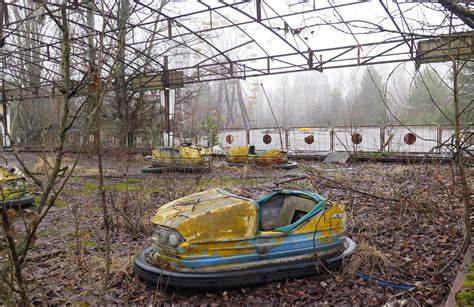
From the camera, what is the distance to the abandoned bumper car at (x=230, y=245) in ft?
8.32

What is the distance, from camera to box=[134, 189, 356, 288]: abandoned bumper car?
2.54 meters

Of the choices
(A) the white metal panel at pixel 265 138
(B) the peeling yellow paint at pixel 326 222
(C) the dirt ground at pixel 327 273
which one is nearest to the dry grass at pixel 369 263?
(C) the dirt ground at pixel 327 273

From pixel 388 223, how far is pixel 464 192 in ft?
4.44

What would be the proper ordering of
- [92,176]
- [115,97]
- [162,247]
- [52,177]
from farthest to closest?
[115,97]
[92,176]
[162,247]
[52,177]

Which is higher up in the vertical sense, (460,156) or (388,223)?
(460,156)

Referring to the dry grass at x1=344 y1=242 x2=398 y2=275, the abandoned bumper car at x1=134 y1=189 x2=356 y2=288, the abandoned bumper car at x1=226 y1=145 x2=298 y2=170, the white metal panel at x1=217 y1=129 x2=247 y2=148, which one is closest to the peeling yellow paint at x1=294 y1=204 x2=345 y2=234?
the abandoned bumper car at x1=134 y1=189 x2=356 y2=288

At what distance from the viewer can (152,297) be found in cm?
260

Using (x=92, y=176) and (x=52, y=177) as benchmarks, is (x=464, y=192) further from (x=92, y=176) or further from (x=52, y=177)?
(x=92, y=176)

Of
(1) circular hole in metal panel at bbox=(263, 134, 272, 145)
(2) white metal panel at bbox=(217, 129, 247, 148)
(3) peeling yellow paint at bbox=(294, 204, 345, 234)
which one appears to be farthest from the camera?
(2) white metal panel at bbox=(217, 129, 247, 148)

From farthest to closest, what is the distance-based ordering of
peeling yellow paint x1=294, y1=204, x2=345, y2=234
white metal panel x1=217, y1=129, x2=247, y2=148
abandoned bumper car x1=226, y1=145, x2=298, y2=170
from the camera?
1. white metal panel x1=217, y1=129, x2=247, y2=148
2. abandoned bumper car x1=226, y1=145, x2=298, y2=170
3. peeling yellow paint x1=294, y1=204, x2=345, y2=234

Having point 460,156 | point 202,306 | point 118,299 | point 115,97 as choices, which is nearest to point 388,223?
point 460,156

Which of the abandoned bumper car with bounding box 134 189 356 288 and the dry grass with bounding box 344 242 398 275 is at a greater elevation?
the abandoned bumper car with bounding box 134 189 356 288

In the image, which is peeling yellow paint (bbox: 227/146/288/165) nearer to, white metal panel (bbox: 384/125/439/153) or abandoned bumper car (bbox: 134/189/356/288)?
white metal panel (bbox: 384/125/439/153)

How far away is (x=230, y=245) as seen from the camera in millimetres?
2574
